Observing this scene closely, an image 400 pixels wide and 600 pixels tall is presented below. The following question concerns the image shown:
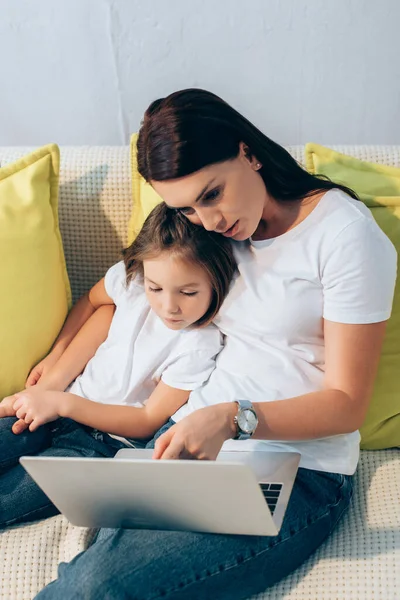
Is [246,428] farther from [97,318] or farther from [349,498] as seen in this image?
[97,318]

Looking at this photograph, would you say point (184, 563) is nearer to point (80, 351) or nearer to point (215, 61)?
point (80, 351)

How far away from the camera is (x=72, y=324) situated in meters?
1.54

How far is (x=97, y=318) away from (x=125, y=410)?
9.9 inches

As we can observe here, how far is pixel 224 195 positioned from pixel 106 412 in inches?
18.4

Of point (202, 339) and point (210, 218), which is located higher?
point (210, 218)

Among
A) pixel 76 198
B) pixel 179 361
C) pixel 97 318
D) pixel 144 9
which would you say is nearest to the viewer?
pixel 179 361

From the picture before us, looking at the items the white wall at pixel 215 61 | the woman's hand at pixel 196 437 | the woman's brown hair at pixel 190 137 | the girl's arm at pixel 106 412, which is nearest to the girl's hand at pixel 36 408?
the girl's arm at pixel 106 412

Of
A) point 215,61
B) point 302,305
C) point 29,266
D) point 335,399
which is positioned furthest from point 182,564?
point 215,61

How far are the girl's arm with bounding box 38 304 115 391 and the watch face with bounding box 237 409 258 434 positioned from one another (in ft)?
1.52

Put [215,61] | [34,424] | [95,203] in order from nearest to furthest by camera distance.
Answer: [34,424], [95,203], [215,61]

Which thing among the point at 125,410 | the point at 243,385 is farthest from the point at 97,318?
the point at 243,385

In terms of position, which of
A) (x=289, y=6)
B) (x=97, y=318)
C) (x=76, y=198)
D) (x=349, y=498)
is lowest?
(x=349, y=498)

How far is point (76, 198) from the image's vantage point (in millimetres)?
1617

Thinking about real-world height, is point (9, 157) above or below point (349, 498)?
above
